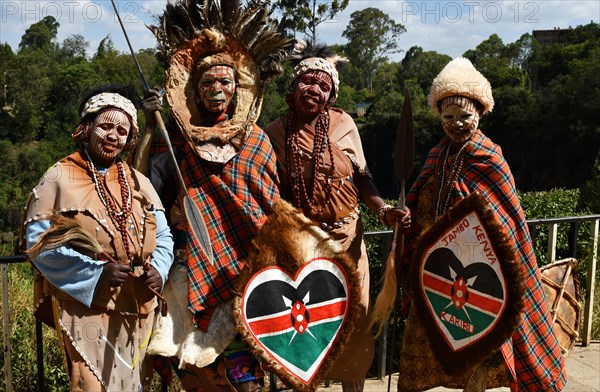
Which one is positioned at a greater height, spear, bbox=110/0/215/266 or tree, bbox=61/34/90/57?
tree, bbox=61/34/90/57

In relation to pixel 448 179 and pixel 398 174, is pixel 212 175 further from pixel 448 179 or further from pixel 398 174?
pixel 448 179

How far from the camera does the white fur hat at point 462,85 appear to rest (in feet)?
11.2

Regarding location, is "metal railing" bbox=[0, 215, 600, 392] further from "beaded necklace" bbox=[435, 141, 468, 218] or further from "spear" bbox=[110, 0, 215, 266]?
"spear" bbox=[110, 0, 215, 266]

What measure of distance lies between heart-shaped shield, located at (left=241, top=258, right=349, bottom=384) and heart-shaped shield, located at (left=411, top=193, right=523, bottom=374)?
0.54 metres

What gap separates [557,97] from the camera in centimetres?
3634

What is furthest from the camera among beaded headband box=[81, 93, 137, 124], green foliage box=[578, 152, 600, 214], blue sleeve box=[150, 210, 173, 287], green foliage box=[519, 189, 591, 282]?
green foliage box=[578, 152, 600, 214]

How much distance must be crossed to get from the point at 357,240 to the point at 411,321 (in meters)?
0.60

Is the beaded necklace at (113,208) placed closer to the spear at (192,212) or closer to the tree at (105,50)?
the spear at (192,212)

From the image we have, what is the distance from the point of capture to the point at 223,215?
3256 millimetres

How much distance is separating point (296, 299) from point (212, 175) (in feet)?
2.50

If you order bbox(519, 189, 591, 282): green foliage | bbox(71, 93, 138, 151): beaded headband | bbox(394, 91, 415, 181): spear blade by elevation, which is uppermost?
bbox(71, 93, 138, 151): beaded headband

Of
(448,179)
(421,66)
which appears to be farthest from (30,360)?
(421,66)

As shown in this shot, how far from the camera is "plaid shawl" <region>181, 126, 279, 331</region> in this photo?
320 centimetres

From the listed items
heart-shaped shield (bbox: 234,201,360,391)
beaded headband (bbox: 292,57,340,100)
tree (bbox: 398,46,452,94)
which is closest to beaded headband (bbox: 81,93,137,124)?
heart-shaped shield (bbox: 234,201,360,391)
